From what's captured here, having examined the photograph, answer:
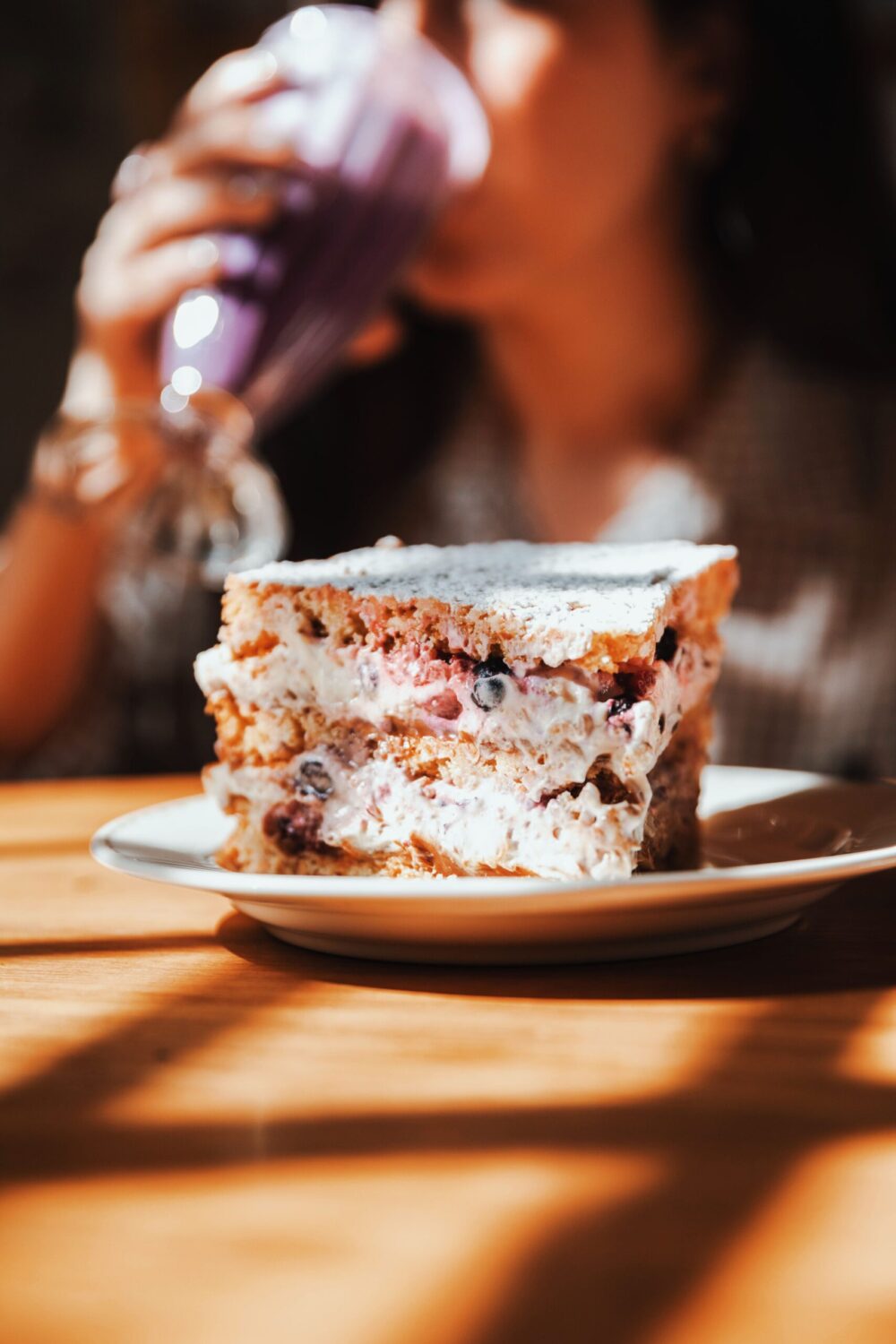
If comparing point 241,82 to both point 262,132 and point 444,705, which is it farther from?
point 444,705

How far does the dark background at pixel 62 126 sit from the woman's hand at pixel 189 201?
1.49 m

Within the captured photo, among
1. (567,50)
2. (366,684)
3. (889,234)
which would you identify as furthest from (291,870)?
(889,234)

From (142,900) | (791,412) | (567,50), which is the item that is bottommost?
(142,900)

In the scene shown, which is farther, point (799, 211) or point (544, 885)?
point (799, 211)

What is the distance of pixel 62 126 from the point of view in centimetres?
295

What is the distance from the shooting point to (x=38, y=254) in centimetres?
298

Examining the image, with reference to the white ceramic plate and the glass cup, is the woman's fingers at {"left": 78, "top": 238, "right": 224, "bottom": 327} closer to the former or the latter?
the glass cup

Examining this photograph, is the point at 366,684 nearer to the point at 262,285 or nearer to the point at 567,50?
the point at 262,285

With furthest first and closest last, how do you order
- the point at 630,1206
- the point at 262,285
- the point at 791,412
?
the point at 791,412
the point at 262,285
the point at 630,1206

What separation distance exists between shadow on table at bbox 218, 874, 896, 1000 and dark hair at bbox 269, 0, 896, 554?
1481 millimetres

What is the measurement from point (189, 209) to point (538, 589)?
0.68m

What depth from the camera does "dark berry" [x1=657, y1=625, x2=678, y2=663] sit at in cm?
76

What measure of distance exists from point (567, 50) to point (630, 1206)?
1.60 m

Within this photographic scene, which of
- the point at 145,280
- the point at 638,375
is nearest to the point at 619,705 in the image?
the point at 145,280
